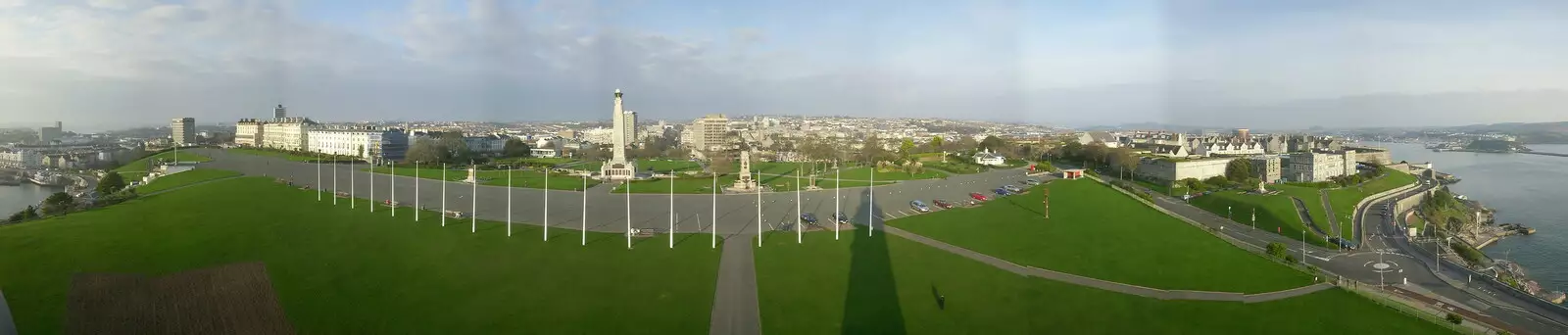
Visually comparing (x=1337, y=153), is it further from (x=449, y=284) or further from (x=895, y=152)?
(x=449, y=284)

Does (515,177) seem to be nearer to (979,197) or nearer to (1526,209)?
(979,197)

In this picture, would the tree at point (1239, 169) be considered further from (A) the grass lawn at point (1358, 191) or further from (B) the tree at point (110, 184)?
(B) the tree at point (110, 184)

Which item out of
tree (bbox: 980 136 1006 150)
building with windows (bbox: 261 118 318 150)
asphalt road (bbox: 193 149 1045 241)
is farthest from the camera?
building with windows (bbox: 261 118 318 150)

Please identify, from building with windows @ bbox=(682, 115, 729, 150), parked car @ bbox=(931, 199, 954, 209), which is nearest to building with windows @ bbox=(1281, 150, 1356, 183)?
parked car @ bbox=(931, 199, 954, 209)

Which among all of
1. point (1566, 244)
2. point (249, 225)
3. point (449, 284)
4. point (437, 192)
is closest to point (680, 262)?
point (449, 284)

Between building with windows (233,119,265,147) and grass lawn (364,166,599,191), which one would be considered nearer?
grass lawn (364,166,599,191)

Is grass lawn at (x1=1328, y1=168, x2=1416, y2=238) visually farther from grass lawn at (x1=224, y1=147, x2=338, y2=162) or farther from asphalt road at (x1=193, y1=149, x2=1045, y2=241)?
grass lawn at (x1=224, y1=147, x2=338, y2=162)

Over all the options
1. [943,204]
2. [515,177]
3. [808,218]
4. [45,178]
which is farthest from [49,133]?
[943,204]
